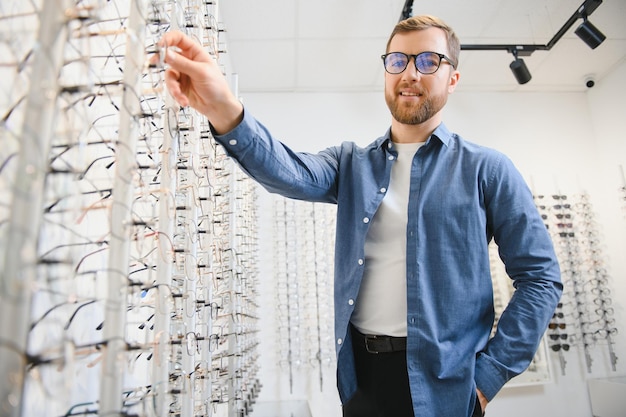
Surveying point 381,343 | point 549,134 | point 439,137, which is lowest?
point 381,343

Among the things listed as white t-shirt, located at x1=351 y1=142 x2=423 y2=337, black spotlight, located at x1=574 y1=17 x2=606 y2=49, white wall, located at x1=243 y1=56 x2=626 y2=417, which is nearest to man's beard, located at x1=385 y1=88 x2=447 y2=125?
white t-shirt, located at x1=351 y1=142 x2=423 y2=337

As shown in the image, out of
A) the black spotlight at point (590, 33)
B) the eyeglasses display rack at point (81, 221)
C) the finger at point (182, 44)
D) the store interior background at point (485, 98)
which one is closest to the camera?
the eyeglasses display rack at point (81, 221)

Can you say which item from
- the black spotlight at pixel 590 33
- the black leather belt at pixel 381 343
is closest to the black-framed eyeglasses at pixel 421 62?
the black leather belt at pixel 381 343

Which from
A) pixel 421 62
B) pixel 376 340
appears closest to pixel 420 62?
pixel 421 62

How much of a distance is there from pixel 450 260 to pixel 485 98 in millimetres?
3788

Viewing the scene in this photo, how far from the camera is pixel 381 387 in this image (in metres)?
1.05

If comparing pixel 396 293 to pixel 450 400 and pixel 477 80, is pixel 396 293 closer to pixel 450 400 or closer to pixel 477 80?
pixel 450 400

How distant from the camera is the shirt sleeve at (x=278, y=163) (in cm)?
85

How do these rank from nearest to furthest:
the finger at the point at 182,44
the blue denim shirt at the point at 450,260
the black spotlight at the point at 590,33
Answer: the finger at the point at 182,44 → the blue denim shirt at the point at 450,260 → the black spotlight at the point at 590,33

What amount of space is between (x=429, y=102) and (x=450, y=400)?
0.74 m

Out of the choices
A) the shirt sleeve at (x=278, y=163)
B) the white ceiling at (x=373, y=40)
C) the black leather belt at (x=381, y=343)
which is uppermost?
the white ceiling at (x=373, y=40)

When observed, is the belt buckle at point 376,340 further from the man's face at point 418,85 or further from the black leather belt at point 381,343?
the man's face at point 418,85

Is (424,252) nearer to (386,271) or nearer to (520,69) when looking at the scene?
(386,271)

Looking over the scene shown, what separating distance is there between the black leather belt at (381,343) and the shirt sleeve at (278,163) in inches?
15.3
